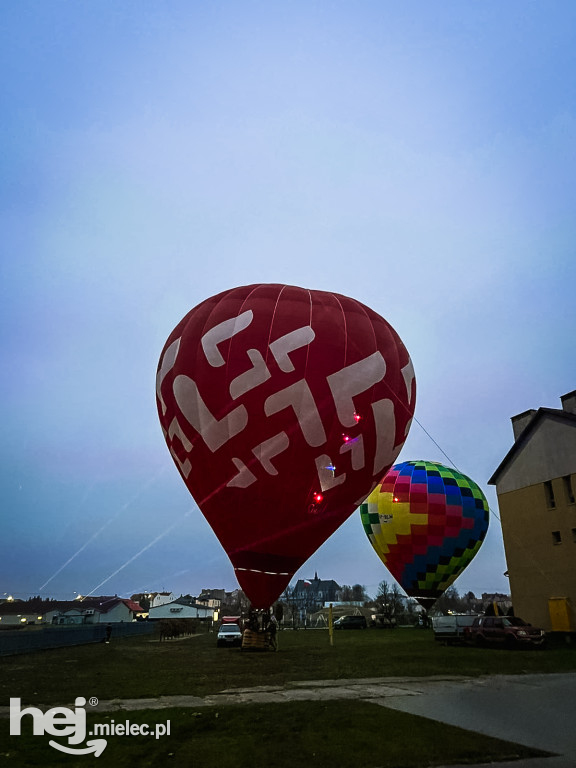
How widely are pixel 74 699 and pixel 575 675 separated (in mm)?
10853

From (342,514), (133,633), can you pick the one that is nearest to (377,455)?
(342,514)

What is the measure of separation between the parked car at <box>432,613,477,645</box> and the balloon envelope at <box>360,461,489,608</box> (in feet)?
23.3

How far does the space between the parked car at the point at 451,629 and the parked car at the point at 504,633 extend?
1093 millimetres

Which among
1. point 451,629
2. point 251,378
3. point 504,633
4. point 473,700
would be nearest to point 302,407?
point 251,378

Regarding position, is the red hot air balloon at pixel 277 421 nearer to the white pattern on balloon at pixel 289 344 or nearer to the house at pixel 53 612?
the white pattern on balloon at pixel 289 344

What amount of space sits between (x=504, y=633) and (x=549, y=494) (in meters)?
8.84

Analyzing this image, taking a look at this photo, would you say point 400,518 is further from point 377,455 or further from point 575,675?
point 575,675

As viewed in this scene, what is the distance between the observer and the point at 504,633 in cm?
2319

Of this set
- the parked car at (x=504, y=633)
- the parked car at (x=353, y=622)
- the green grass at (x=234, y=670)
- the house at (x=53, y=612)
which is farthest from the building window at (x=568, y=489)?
the house at (x=53, y=612)

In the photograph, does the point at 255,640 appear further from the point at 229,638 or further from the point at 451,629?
the point at 451,629

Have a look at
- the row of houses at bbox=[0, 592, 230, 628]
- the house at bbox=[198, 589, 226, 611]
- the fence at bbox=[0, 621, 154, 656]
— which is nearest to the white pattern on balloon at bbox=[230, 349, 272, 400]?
the fence at bbox=[0, 621, 154, 656]

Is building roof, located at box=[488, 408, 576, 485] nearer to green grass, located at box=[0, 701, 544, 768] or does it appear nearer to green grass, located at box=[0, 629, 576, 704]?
green grass, located at box=[0, 629, 576, 704]

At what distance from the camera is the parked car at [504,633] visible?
73.8 feet

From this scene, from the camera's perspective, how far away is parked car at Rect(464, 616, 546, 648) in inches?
885
